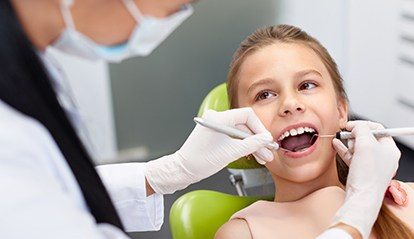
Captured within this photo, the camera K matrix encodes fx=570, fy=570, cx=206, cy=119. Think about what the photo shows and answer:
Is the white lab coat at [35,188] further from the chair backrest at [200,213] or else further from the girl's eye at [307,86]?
the girl's eye at [307,86]

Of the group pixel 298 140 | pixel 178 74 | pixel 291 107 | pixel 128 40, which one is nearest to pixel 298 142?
pixel 298 140

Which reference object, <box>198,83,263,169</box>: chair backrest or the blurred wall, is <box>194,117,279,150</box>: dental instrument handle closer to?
<box>198,83,263,169</box>: chair backrest

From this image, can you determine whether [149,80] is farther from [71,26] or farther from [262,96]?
[71,26]

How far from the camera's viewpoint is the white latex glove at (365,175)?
1058 mm

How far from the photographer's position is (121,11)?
77 cm

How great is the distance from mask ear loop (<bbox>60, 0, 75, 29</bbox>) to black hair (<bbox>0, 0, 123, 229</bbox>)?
0.07m

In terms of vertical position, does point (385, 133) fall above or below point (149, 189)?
above

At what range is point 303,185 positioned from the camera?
137 centimetres

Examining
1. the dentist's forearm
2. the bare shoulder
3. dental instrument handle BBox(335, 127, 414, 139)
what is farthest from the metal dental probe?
the dentist's forearm

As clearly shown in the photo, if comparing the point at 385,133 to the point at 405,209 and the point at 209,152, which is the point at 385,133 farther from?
the point at 209,152

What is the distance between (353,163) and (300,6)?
2.06m

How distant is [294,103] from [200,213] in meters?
0.36

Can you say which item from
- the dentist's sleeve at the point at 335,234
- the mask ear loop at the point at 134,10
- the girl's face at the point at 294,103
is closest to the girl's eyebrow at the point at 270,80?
the girl's face at the point at 294,103

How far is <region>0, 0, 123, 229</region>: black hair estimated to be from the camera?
26.4 inches
